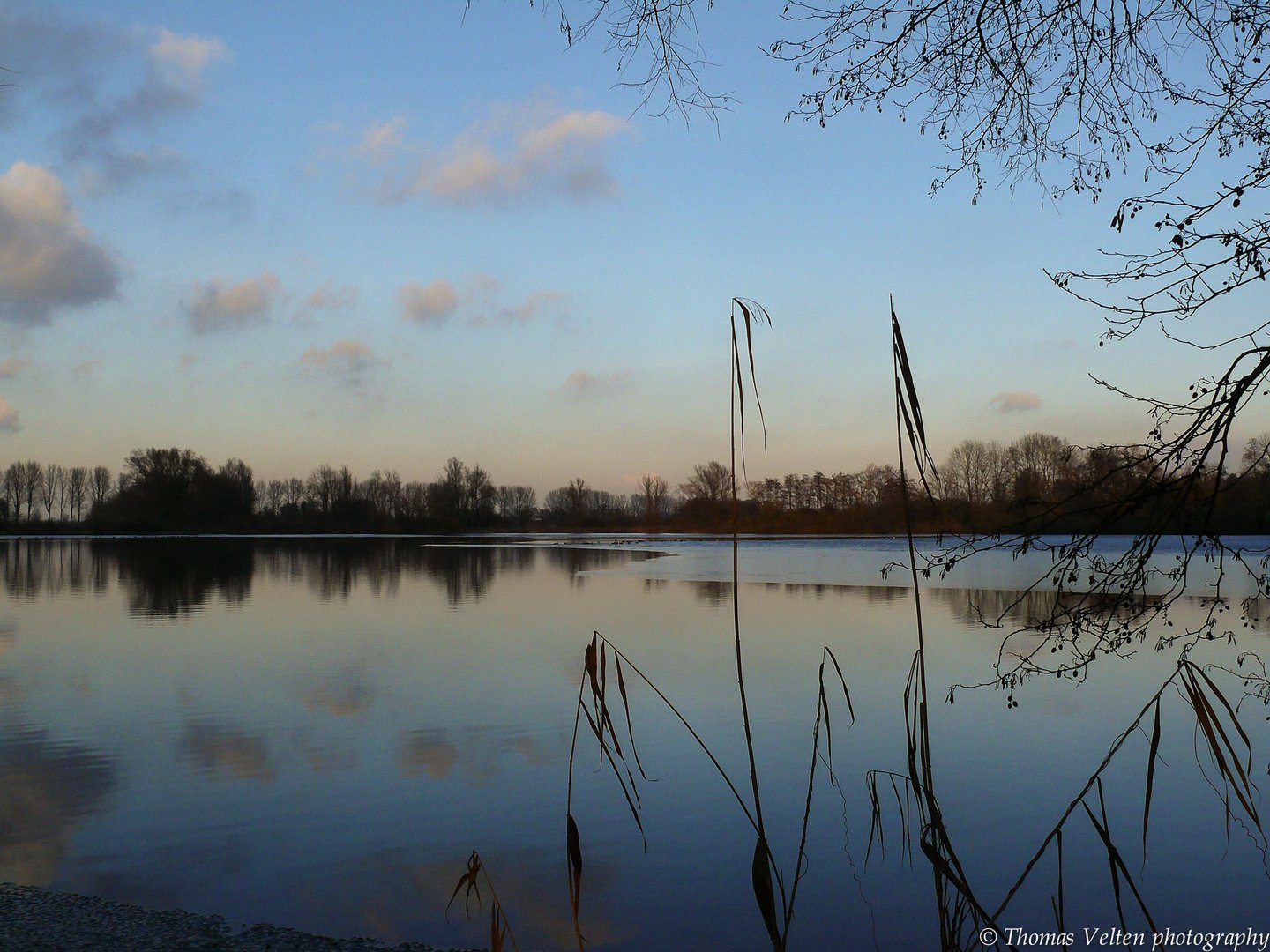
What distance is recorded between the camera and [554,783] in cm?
647

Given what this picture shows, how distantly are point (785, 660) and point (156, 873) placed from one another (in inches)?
296

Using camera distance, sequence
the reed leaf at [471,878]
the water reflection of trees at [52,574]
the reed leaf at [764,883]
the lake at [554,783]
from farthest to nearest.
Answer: the water reflection of trees at [52,574], the lake at [554,783], the reed leaf at [471,878], the reed leaf at [764,883]

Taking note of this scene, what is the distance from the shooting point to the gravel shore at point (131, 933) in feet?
13.1

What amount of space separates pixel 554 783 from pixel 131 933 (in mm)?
2875

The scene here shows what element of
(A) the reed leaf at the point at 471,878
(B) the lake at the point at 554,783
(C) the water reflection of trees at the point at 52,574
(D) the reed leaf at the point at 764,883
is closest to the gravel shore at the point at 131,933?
(B) the lake at the point at 554,783

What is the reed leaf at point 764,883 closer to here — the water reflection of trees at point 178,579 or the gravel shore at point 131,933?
the gravel shore at point 131,933

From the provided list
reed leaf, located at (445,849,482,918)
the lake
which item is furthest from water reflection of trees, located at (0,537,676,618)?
reed leaf, located at (445,849,482,918)

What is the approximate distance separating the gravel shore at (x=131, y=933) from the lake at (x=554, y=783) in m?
0.18

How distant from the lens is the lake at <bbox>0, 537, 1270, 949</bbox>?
4.65m

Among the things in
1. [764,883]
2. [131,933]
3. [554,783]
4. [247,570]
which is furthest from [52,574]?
[764,883]

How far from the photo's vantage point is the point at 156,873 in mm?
4883

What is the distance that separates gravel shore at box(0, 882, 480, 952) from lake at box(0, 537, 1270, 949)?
0.18 metres

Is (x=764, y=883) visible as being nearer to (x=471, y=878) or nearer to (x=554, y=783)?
(x=471, y=878)

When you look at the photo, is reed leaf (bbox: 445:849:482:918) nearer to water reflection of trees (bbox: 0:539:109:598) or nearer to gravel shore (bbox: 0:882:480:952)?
gravel shore (bbox: 0:882:480:952)
